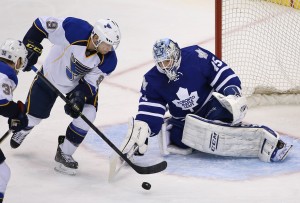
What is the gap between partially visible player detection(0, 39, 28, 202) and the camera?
3.65 metres

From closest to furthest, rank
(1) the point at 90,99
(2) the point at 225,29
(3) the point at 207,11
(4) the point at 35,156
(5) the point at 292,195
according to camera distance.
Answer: (5) the point at 292,195, (1) the point at 90,99, (4) the point at 35,156, (2) the point at 225,29, (3) the point at 207,11

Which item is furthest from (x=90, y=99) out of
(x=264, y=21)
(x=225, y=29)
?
(x=264, y=21)

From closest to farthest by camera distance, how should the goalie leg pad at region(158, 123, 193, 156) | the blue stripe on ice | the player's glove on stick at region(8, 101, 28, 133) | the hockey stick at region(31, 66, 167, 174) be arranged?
the player's glove on stick at region(8, 101, 28, 133) < the hockey stick at region(31, 66, 167, 174) < the blue stripe on ice < the goalie leg pad at region(158, 123, 193, 156)

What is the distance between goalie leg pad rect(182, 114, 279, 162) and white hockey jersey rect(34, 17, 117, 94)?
530 mm

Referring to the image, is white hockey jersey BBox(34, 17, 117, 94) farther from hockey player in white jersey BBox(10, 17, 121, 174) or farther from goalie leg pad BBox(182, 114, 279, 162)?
goalie leg pad BBox(182, 114, 279, 162)

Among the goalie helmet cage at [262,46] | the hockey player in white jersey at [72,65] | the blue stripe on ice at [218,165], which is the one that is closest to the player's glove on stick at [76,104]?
the hockey player in white jersey at [72,65]

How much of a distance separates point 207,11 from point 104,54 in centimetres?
316

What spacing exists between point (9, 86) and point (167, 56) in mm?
A: 910

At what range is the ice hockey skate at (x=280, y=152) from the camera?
172 inches

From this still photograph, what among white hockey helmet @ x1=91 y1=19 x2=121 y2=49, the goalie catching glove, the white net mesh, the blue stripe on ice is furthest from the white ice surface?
white hockey helmet @ x1=91 y1=19 x2=121 y2=49

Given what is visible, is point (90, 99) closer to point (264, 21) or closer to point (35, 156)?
point (35, 156)

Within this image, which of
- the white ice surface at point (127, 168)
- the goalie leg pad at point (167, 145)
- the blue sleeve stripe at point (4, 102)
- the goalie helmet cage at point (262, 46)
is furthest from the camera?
the goalie helmet cage at point (262, 46)

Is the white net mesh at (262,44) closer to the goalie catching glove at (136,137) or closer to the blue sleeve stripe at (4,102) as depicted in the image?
the goalie catching glove at (136,137)

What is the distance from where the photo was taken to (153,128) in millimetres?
4414
